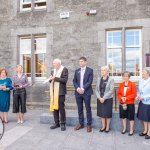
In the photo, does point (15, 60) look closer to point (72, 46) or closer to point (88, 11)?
point (72, 46)

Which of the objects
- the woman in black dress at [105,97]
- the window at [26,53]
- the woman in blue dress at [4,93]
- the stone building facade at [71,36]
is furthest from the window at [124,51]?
the woman in blue dress at [4,93]

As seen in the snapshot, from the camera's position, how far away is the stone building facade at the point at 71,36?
30.8ft

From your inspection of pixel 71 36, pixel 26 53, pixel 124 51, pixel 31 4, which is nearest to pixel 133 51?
pixel 124 51

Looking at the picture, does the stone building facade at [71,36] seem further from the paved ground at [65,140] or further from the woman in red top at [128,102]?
the paved ground at [65,140]

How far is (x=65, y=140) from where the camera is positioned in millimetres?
5875

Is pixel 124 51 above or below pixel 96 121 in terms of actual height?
above

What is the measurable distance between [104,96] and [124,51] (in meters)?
3.59

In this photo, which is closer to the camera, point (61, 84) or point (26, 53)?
point (61, 84)

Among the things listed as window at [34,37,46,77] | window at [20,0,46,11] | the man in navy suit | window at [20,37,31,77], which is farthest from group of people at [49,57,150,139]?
window at [20,0,46,11]

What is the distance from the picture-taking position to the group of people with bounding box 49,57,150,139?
6.17 meters

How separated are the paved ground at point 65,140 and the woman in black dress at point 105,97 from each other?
1.27 feet

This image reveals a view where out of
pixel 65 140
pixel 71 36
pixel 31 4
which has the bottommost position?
pixel 65 140

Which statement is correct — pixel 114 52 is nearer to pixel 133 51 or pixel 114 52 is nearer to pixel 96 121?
pixel 133 51

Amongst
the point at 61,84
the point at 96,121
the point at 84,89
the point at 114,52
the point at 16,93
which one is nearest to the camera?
the point at 84,89
